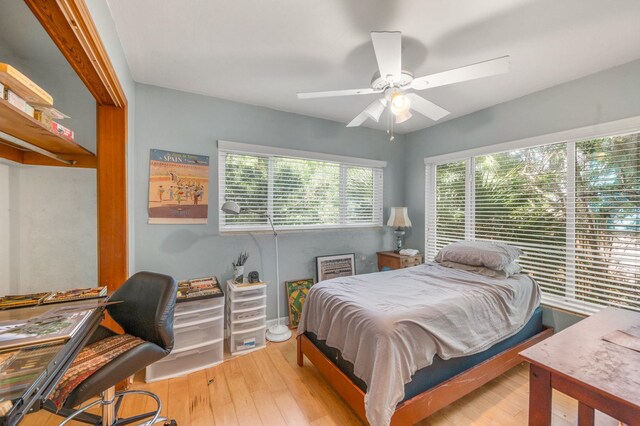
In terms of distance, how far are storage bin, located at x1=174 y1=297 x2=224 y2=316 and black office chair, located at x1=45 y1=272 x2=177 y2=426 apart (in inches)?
25.9

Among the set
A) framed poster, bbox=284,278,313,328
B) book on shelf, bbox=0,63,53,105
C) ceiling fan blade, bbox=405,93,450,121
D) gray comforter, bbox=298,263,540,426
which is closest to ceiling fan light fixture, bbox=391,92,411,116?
ceiling fan blade, bbox=405,93,450,121

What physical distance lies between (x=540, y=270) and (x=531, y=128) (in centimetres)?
144

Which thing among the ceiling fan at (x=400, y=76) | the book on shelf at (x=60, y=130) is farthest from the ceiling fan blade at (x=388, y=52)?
the book on shelf at (x=60, y=130)

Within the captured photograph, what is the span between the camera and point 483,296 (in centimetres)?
200

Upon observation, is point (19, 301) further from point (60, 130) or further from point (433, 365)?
point (433, 365)

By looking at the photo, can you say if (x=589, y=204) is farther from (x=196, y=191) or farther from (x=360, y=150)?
(x=196, y=191)

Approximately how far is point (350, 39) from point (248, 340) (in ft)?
8.83

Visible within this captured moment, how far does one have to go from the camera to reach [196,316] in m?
2.24

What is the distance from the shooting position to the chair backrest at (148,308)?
4.43ft

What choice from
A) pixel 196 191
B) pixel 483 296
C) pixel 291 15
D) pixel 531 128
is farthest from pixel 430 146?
pixel 196 191

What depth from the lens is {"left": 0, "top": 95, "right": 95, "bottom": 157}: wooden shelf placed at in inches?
46.1

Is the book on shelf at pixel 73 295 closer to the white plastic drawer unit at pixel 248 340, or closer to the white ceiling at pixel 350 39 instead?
the white plastic drawer unit at pixel 248 340

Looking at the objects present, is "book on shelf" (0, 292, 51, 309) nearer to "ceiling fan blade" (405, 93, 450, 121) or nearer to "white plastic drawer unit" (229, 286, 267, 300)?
"white plastic drawer unit" (229, 286, 267, 300)

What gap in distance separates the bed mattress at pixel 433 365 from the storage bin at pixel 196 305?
836 mm
